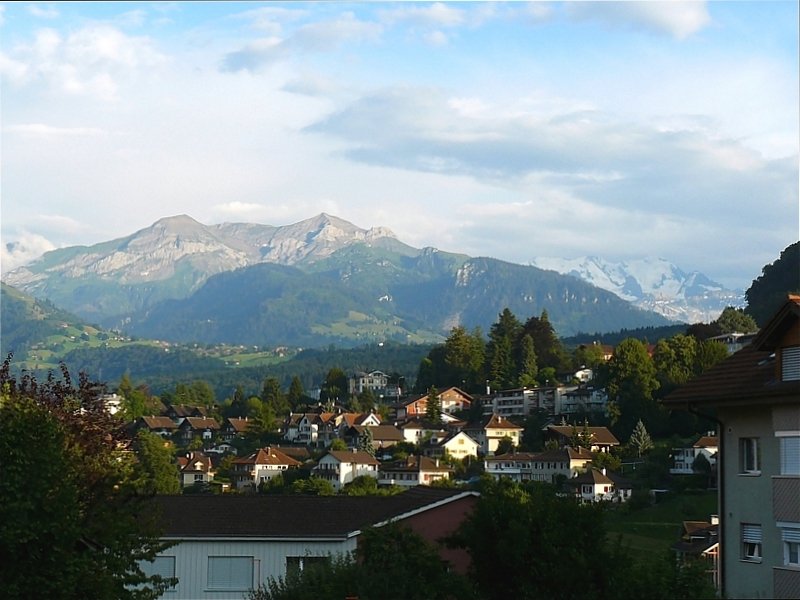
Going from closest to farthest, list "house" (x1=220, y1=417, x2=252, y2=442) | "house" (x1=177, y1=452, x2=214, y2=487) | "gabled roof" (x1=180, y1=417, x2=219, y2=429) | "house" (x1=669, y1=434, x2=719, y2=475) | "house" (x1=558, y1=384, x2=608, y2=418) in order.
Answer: "house" (x1=669, y1=434, x2=719, y2=475) → "house" (x1=177, y1=452, x2=214, y2=487) → "house" (x1=558, y1=384, x2=608, y2=418) → "house" (x1=220, y1=417, x2=252, y2=442) → "gabled roof" (x1=180, y1=417, x2=219, y2=429)

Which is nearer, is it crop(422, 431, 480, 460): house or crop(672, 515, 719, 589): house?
crop(672, 515, 719, 589): house

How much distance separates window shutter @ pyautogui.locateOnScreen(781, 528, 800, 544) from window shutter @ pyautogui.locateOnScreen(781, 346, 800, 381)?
106 inches

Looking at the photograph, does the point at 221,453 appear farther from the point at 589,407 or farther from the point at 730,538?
the point at 730,538

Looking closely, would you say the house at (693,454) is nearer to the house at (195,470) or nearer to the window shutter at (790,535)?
A: the house at (195,470)

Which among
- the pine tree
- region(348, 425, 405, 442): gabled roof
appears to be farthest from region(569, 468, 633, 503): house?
region(348, 425, 405, 442): gabled roof

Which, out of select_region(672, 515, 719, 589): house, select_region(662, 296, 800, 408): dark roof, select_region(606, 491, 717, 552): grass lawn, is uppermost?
select_region(662, 296, 800, 408): dark roof

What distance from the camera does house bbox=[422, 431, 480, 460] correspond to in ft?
408

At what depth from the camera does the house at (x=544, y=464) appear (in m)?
102

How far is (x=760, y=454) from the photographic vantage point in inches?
902

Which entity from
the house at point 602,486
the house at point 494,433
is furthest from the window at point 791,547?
the house at point 494,433

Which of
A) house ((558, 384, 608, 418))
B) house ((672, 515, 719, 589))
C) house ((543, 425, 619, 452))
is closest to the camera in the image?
house ((672, 515, 719, 589))

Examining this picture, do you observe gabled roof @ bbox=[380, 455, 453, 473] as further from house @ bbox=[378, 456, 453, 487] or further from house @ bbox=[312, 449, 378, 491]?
house @ bbox=[312, 449, 378, 491]

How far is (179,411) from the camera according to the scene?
587 feet

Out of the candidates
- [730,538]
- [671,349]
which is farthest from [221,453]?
[730,538]
